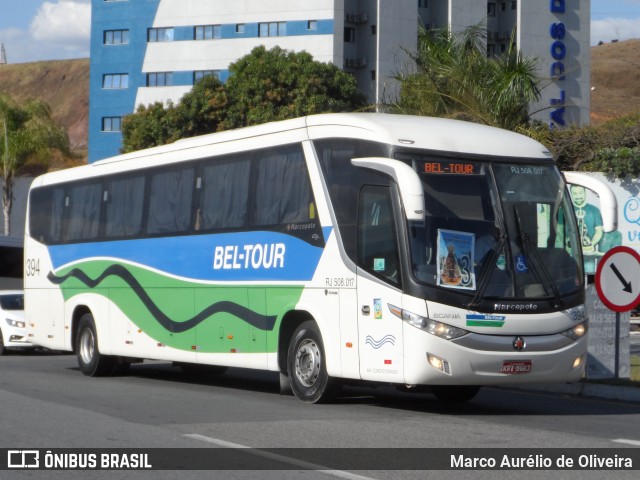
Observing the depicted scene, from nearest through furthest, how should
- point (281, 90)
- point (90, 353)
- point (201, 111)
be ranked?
point (90, 353), point (281, 90), point (201, 111)

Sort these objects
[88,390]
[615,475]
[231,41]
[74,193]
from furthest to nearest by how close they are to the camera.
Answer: [231,41], [74,193], [88,390], [615,475]

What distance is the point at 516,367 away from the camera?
43.6 feet

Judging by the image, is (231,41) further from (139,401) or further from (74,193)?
(139,401)

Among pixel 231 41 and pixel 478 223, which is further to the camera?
pixel 231 41

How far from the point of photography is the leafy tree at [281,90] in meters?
60.2

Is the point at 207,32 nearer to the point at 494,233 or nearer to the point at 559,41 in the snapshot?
the point at 559,41

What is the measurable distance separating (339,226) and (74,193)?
8884 millimetres

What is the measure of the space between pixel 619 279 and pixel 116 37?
7540cm

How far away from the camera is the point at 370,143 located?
14.0m

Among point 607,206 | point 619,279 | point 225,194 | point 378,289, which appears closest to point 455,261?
point 378,289

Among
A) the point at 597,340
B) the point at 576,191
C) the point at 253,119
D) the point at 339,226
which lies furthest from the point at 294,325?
the point at 253,119

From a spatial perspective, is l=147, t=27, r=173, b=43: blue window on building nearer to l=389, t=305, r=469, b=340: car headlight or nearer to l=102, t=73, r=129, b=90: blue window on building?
l=102, t=73, r=129, b=90: blue window on building

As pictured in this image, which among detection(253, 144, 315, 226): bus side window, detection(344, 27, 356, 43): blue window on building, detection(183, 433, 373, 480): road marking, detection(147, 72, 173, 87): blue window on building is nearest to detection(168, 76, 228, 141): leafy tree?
detection(344, 27, 356, 43): blue window on building

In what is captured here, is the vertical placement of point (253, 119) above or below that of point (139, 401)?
above
